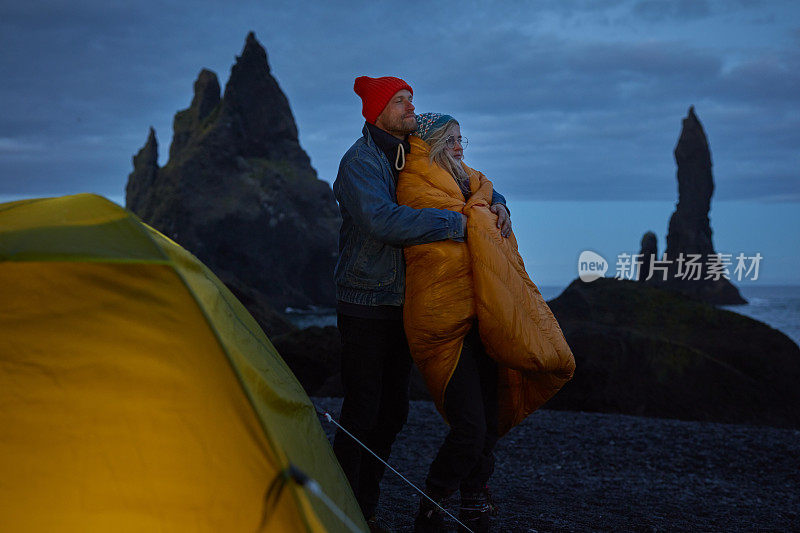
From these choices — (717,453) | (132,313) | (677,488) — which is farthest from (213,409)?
(717,453)

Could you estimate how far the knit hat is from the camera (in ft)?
11.7

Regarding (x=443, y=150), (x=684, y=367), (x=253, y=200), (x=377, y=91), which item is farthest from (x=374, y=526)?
(x=253, y=200)

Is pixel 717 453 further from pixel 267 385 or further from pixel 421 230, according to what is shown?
pixel 267 385

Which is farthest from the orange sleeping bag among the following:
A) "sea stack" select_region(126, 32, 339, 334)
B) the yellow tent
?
"sea stack" select_region(126, 32, 339, 334)

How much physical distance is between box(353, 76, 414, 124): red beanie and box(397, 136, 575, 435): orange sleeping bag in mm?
352

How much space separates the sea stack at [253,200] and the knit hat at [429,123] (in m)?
77.0

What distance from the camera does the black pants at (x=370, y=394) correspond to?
3.36 metres

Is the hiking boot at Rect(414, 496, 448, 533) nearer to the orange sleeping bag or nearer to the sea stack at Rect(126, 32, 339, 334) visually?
the orange sleeping bag

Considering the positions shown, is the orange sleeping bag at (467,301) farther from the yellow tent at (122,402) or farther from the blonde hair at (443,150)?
the yellow tent at (122,402)

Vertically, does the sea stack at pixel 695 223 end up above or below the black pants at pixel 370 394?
above

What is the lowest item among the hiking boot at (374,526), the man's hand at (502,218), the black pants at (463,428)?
the hiking boot at (374,526)

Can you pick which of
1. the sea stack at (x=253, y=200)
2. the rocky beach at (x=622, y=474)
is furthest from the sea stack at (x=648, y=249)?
the rocky beach at (x=622, y=474)

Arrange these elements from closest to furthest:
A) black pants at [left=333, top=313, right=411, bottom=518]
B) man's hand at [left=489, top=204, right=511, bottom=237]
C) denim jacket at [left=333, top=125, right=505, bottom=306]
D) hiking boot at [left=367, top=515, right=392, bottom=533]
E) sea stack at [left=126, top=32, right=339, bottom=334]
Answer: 1. denim jacket at [left=333, top=125, right=505, bottom=306]
2. black pants at [left=333, top=313, right=411, bottom=518]
3. man's hand at [left=489, top=204, right=511, bottom=237]
4. hiking boot at [left=367, top=515, right=392, bottom=533]
5. sea stack at [left=126, top=32, right=339, bottom=334]

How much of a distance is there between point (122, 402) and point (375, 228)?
1.32 meters
